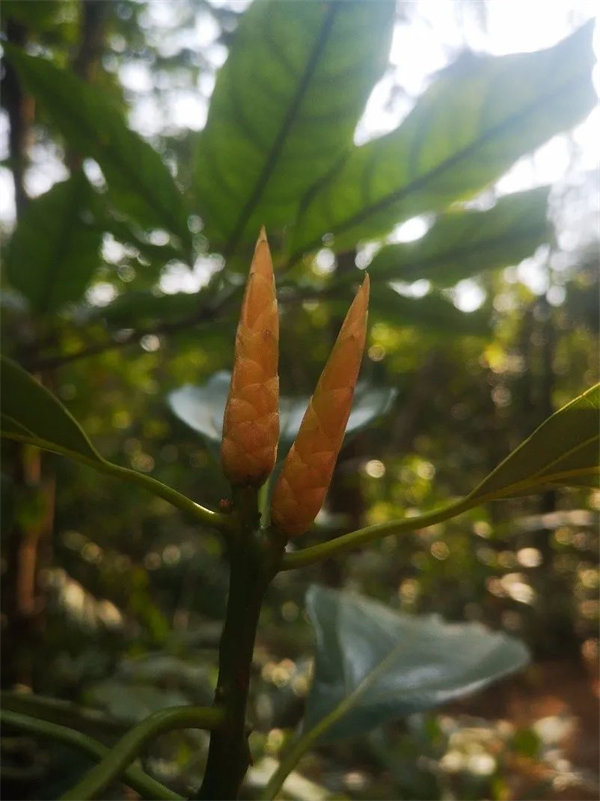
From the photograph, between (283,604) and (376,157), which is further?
(283,604)

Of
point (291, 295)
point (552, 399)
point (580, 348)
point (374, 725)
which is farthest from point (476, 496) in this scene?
point (580, 348)

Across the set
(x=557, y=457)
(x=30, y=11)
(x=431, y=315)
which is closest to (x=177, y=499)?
(x=557, y=457)

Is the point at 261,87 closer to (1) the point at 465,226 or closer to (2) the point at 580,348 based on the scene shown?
(1) the point at 465,226

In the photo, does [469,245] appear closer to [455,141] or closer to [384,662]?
[455,141]

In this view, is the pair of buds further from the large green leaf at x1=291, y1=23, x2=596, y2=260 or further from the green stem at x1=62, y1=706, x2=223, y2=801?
the large green leaf at x1=291, y1=23, x2=596, y2=260

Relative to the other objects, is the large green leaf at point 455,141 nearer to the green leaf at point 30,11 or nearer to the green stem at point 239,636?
the green stem at point 239,636

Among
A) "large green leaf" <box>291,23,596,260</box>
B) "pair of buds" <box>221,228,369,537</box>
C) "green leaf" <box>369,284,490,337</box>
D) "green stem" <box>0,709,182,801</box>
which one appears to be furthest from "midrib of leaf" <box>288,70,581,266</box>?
"green stem" <box>0,709,182,801</box>
